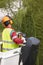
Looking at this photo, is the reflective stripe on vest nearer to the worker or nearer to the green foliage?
the worker

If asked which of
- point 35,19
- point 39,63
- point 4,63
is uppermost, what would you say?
point 35,19

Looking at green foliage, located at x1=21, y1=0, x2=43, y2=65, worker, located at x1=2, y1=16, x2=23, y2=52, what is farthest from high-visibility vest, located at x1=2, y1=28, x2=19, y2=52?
green foliage, located at x1=21, y1=0, x2=43, y2=65

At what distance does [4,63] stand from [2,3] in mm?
6113

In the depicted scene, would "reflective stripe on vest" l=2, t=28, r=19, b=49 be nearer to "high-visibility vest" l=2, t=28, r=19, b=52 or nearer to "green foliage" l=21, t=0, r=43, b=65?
"high-visibility vest" l=2, t=28, r=19, b=52

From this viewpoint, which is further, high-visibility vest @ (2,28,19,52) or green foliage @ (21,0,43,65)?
green foliage @ (21,0,43,65)

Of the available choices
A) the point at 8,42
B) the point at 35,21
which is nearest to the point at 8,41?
the point at 8,42

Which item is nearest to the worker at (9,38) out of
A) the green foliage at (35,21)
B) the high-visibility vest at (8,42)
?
the high-visibility vest at (8,42)

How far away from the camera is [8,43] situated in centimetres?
592

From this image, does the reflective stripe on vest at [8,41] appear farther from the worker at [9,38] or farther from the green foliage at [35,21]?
the green foliage at [35,21]

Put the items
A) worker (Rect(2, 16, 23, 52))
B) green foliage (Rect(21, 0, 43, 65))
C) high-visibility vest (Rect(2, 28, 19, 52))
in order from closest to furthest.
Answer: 1. worker (Rect(2, 16, 23, 52))
2. high-visibility vest (Rect(2, 28, 19, 52))
3. green foliage (Rect(21, 0, 43, 65))

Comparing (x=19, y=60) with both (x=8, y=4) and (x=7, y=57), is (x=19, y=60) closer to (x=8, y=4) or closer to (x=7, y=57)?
(x=7, y=57)

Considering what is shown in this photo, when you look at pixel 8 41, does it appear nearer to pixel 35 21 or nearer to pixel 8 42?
pixel 8 42

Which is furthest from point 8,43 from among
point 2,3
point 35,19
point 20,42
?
point 2,3

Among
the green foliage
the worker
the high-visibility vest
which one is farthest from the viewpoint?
the green foliage
